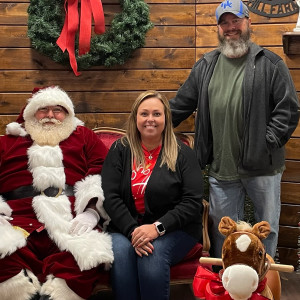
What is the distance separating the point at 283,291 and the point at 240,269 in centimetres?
139

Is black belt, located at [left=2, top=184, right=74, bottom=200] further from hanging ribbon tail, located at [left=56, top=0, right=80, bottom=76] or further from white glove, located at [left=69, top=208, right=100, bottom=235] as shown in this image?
hanging ribbon tail, located at [left=56, top=0, right=80, bottom=76]

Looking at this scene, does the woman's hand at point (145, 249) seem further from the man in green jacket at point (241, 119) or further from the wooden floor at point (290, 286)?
the wooden floor at point (290, 286)

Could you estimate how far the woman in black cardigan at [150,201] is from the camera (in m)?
2.11

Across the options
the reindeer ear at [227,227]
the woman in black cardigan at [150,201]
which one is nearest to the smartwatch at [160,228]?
the woman in black cardigan at [150,201]

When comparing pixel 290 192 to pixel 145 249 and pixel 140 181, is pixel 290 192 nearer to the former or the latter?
pixel 140 181

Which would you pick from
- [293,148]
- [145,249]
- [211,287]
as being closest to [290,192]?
[293,148]

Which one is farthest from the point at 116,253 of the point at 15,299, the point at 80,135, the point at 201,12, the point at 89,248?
the point at 201,12

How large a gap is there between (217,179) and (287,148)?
0.81 meters

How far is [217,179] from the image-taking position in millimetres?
2584

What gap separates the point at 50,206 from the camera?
2.30 m

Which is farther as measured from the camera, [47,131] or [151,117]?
[47,131]

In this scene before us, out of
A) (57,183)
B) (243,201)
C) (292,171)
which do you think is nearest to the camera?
(57,183)

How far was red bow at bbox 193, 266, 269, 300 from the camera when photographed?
173 centimetres

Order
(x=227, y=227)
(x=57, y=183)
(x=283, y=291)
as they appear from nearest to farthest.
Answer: (x=227, y=227)
(x=57, y=183)
(x=283, y=291)
